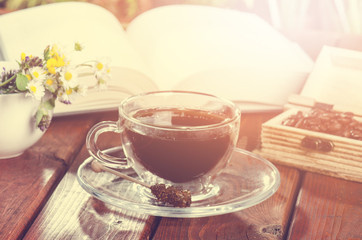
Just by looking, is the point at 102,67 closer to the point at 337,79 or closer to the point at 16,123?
the point at 16,123

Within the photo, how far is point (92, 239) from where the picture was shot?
0.77 m

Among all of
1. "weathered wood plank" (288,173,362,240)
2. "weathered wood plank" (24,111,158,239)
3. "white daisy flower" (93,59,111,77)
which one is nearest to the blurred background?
"white daisy flower" (93,59,111,77)

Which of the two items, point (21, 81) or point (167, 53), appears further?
point (167, 53)

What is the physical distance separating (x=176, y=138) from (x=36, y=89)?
333mm

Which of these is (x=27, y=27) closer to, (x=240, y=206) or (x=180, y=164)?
(x=180, y=164)

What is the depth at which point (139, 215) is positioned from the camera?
84 cm

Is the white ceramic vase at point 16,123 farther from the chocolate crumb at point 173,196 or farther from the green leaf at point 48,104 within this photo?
the chocolate crumb at point 173,196

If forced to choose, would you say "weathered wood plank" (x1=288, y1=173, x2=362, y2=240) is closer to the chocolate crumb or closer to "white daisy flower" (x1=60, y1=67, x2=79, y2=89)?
the chocolate crumb

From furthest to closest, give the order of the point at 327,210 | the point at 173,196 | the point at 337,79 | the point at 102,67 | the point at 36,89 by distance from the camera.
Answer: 1. the point at 337,79
2. the point at 102,67
3. the point at 36,89
4. the point at 327,210
5. the point at 173,196

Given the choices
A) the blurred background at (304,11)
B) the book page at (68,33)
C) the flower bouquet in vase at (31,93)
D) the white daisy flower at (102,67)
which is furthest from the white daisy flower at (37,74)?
the blurred background at (304,11)

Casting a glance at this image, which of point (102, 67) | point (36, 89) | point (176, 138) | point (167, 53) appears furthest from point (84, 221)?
point (167, 53)

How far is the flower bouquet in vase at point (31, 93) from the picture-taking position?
103 cm

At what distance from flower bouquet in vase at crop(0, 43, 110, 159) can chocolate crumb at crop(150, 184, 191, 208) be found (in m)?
0.34

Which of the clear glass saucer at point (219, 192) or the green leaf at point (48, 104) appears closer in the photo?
the clear glass saucer at point (219, 192)
